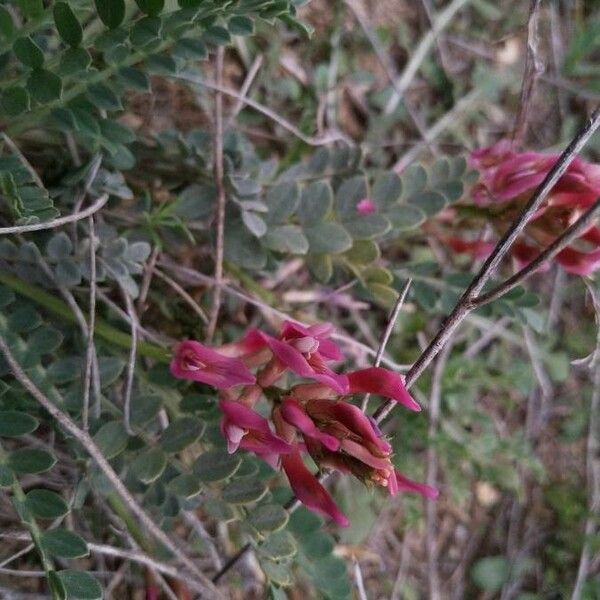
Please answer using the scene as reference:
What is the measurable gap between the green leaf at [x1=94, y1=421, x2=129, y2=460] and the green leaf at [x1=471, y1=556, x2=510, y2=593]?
124cm

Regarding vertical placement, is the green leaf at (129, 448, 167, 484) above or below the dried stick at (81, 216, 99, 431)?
below

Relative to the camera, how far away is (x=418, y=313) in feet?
6.20

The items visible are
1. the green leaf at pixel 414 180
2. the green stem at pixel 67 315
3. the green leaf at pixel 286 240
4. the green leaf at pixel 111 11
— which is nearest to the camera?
the green leaf at pixel 111 11

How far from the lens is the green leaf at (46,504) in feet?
3.50

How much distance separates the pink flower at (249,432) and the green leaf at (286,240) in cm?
34

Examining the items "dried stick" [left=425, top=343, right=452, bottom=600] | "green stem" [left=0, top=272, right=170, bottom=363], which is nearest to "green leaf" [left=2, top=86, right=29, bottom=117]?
"green stem" [left=0, top=272, right=170, bottom=363]

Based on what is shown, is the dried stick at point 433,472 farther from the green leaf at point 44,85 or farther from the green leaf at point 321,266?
the green leaf at point 44,85

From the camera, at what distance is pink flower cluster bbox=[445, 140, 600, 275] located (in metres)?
1.33

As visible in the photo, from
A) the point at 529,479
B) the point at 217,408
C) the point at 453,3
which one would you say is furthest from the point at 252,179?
the point at 529,479

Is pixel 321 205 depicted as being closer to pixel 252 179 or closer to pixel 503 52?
pixel 252 179

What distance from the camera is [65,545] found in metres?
1.05

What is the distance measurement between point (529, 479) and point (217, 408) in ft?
4.05

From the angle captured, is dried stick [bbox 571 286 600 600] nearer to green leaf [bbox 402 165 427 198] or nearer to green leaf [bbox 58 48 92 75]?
green leaf [bbox 402 165 427 198]

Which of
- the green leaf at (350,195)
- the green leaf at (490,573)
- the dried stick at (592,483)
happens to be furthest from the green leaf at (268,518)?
the dried stick at (592,483)
